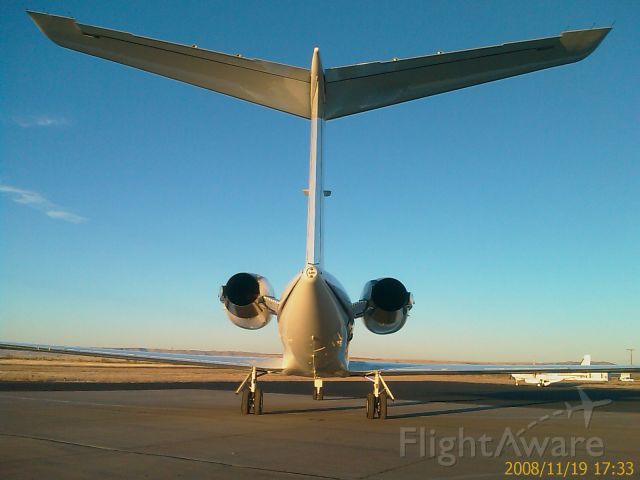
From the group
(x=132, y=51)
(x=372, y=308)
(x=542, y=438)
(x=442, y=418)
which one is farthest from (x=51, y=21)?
(x=442, y=418)

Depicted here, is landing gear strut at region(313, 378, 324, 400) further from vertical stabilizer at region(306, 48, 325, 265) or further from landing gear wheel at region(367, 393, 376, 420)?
vertical stabilizer at region(306, 48, 325, 265)

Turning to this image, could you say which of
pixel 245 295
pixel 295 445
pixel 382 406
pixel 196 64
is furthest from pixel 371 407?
pixel 196 64

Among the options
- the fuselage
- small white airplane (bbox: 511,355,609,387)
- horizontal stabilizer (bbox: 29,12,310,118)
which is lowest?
small white airplane (bbox: 511,355,609,387)

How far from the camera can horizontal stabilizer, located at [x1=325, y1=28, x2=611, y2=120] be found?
7.12 metres

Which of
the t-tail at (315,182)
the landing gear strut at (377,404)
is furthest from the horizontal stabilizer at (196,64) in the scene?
the landing gear strut at (377,404)

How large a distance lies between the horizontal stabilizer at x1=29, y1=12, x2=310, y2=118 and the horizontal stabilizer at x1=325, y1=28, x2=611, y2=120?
643mm

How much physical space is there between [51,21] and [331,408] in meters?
13.2

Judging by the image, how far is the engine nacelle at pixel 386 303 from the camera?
13.2 metres

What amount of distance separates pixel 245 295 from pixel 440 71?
7257 mm

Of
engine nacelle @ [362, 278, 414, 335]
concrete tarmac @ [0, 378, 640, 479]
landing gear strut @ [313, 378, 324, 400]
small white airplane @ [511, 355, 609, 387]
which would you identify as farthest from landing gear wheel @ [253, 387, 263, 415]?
small white airplane @ [511, 355, 609, 387]

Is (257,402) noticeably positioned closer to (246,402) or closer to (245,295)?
(246,402)

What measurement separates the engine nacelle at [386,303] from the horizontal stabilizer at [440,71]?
16.2 ft

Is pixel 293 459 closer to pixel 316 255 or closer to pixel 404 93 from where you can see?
pixel 316 255

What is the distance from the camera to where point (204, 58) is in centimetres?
822
